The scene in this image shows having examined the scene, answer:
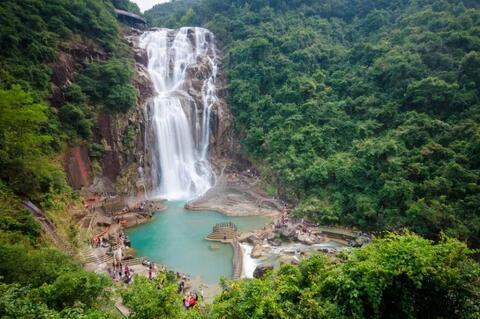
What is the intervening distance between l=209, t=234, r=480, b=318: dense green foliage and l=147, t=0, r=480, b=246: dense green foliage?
45.8 feet

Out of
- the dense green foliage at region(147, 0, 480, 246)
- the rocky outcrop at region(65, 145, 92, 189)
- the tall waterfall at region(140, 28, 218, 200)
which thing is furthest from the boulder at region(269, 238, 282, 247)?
the rocky outcrop at region(65, 145, 92, 189)

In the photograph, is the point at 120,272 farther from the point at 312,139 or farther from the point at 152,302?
the point at 312,139

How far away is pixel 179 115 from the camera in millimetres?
39000

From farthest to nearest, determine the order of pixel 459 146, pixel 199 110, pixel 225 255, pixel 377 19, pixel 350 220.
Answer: pixel 377 19 → pixel 199 110 → pixel 350 220 → pixel 459 146 → pixel 225 255

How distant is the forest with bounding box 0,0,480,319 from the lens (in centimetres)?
951

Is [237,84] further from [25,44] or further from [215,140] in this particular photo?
[25,44]

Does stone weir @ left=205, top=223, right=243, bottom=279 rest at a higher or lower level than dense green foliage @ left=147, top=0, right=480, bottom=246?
lower

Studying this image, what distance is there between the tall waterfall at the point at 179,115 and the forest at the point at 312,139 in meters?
4.02

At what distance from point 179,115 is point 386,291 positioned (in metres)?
32.6

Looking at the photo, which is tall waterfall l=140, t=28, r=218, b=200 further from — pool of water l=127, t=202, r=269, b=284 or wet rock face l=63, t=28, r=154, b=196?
pool of water l=127, t=202, r=269, b=284

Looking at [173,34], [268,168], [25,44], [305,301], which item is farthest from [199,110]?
[305,301]

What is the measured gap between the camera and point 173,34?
48.5 metres

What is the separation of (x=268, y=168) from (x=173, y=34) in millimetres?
25768

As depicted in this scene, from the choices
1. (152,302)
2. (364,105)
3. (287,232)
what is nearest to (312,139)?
(364,105)
